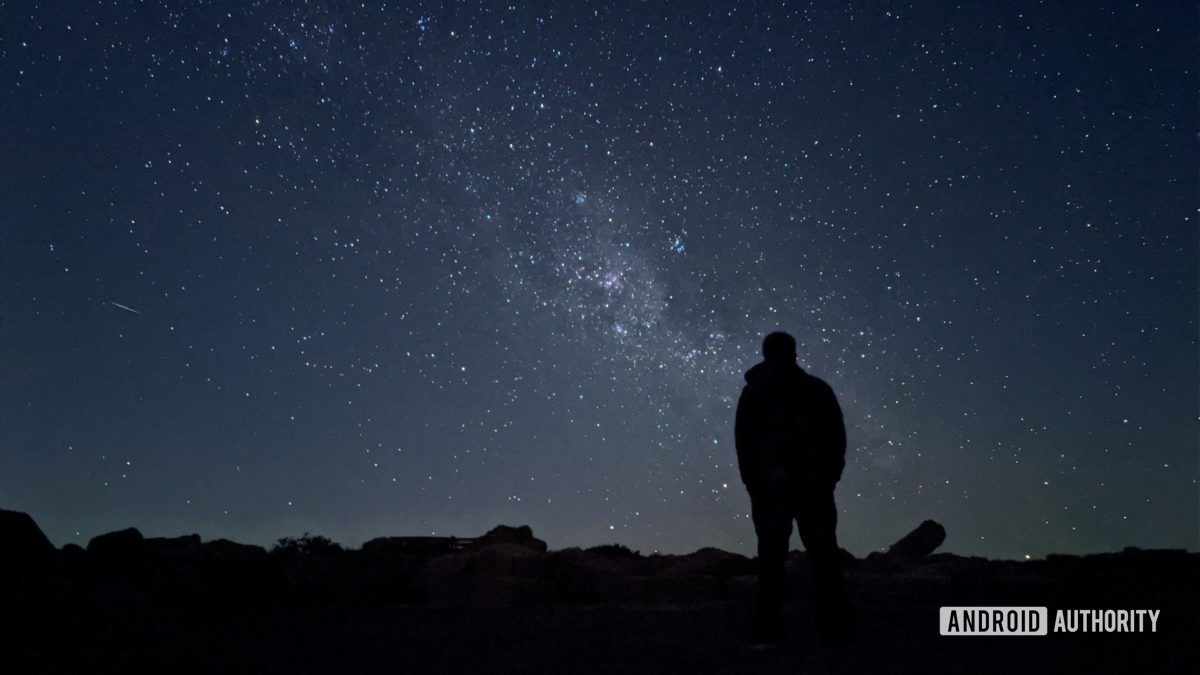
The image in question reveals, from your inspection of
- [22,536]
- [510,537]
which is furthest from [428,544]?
[22,536]

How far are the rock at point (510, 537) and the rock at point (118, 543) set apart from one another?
625cm

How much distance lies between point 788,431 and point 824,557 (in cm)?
74

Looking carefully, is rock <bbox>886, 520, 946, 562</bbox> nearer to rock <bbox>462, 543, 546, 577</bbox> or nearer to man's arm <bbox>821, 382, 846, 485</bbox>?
rock <bbox>462, 543, 546, 577</bbox>

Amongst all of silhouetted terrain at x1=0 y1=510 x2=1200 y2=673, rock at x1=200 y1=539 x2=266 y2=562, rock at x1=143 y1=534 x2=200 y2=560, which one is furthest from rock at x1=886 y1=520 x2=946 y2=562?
rock at x1=143 y1=534 x2=200 y2=560

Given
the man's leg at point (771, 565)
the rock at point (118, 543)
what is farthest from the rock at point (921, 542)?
the rock at point (118, 543)

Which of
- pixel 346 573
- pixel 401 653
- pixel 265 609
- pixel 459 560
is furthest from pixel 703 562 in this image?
pixel 401 653

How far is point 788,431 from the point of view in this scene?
461 cm

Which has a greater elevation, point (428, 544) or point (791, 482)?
point (791, 482)

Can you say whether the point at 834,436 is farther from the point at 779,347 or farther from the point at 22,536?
the point at 22,536

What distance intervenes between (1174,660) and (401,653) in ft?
14.5

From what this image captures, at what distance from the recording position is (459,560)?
1240cm

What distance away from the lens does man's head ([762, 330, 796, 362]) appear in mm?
4891

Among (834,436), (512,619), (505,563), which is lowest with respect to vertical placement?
(512,619)

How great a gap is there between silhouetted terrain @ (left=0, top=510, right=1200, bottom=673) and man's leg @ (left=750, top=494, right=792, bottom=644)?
15 centimetres
